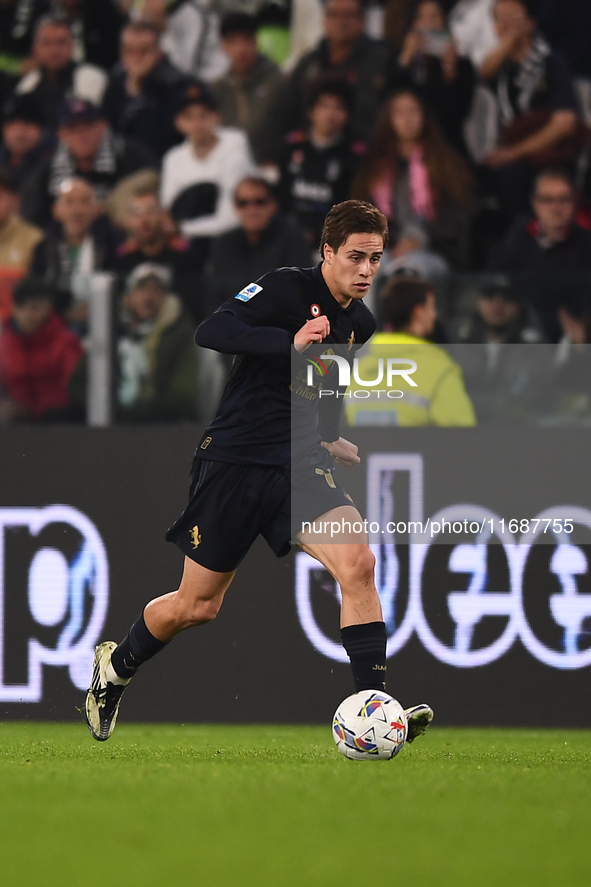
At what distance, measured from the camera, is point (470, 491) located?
292 inches

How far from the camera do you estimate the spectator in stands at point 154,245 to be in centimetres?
926

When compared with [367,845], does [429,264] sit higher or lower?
higher

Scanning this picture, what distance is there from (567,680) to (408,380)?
1.72 m

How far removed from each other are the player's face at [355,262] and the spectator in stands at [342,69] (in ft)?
15.4

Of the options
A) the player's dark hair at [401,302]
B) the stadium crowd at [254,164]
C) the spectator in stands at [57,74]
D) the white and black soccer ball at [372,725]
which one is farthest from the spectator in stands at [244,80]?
the white and black soccer ball at [372,725]

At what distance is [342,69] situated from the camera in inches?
392

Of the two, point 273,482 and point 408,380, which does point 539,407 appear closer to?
point 408,380

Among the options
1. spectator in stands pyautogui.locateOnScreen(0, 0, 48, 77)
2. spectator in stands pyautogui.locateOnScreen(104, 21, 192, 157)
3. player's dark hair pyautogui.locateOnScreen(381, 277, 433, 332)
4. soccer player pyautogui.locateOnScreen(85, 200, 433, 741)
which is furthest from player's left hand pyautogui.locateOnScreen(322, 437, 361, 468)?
spectator in stands pyautogui.locateOnScreen(0, 0, 48, 77)

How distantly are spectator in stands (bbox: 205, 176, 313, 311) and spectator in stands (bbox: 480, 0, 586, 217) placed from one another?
1443 mm

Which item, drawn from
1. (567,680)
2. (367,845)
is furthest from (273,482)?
(567,680)

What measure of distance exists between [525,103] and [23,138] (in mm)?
3600

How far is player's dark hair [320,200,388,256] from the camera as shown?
5145mm

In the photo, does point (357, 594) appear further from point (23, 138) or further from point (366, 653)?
point (23, 138)

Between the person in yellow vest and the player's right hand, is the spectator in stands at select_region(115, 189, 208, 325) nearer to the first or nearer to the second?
the person in yellow vest
